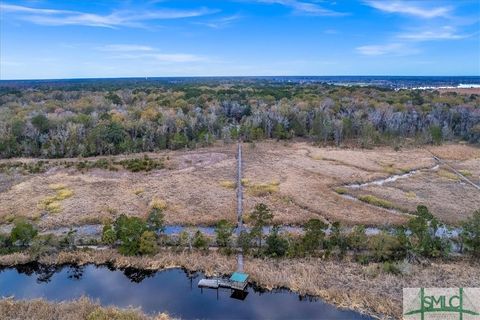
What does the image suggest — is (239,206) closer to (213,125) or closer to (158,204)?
(158,204)

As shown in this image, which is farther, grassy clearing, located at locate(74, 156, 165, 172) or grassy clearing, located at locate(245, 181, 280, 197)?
Answer: grassy clearing, located at locate(74, 156, 165, 172)

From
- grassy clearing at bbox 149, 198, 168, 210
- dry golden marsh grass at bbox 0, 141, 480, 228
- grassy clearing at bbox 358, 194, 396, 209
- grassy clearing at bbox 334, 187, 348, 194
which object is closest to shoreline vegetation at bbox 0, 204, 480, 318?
dry golden marsh grass at bbox 0, 141, 480, 228

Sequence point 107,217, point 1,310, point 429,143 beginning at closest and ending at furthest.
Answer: point 1,310, point 107,217, point 429,143

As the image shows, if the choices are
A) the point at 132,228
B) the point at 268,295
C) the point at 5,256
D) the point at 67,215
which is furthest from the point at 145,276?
the point at 67,215

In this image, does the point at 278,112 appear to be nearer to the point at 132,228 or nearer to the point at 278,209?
the point at 278,209

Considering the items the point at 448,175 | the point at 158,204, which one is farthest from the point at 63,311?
the point at 448,175

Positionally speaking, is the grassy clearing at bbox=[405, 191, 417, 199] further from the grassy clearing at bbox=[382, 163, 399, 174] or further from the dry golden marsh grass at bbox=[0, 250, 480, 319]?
the dry golden marsh grass at bbox=[0, 250, 480, 319]

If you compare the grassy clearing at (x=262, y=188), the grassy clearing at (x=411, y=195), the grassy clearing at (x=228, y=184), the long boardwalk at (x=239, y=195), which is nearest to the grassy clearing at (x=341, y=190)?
the grassy clearing at (x=411, y=195)
